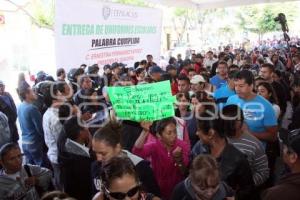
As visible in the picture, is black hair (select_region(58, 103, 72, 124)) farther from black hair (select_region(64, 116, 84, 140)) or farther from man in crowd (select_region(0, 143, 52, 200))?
man in crowd (select_region(0, 143, 52, 200))

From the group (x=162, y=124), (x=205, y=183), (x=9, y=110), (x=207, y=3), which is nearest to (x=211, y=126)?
(x=162, y=124)

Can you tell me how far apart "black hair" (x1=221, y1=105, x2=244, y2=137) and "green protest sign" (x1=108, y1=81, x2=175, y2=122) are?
0.66 meters

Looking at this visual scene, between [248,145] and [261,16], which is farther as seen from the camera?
[261,16]

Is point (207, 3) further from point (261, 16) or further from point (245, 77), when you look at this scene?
point (261, 16)

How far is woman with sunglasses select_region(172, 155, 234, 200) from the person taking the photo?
2.26 m

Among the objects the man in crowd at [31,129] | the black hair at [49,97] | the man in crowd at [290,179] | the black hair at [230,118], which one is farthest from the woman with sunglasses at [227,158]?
the man in crowd at [31,129]

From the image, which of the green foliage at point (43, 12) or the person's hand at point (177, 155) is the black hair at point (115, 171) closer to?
the person's hand at point (177, 155)

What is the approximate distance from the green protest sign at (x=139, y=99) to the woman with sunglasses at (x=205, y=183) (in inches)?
57.7

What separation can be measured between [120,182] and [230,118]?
1416mm

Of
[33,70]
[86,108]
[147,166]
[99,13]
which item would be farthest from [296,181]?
[33,70]

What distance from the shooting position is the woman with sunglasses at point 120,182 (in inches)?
83.7

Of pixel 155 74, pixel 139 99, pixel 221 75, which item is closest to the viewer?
pixel 139 99

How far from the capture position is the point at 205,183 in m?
2.26

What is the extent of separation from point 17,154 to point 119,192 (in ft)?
5.11
